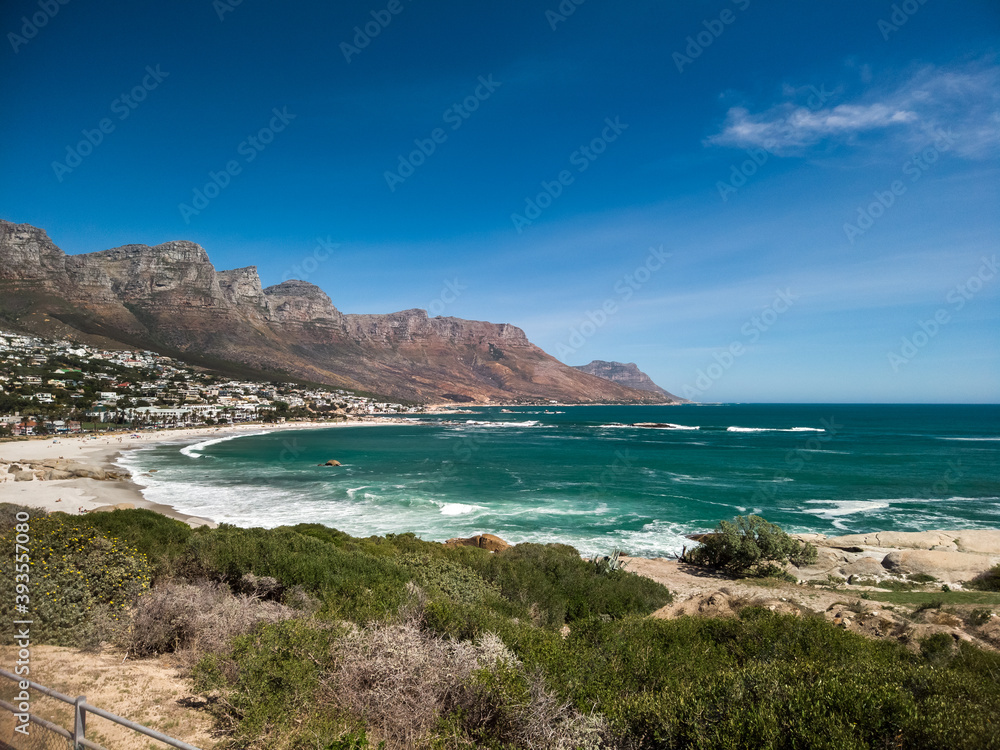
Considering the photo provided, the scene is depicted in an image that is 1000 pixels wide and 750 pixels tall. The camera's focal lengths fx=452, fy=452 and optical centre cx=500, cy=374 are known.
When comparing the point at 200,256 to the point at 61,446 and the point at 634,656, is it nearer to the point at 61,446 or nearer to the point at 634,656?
the point at 61,446

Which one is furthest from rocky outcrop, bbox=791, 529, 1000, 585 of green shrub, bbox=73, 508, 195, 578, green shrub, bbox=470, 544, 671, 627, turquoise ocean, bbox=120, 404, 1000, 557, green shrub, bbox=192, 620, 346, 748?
green shrub, bbox=73, 508, 195, 578

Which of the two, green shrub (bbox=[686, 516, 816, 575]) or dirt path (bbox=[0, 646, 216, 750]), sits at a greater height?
dirt path (bbox=[0, 646, 216, 750])

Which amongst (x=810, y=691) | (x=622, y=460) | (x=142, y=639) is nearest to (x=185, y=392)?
(x=622, y=460)

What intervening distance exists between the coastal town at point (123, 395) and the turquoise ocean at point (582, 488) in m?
26.0

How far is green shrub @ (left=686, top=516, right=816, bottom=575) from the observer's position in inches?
765

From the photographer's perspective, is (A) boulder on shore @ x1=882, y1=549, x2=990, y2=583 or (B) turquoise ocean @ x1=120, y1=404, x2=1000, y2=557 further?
(B) turquoise ocean @ x1=120, y1=404, x2=1000, y2=557

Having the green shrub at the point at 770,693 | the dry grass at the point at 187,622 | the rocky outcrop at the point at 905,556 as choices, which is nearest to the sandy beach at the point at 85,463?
the dry grass at the point at 187,622

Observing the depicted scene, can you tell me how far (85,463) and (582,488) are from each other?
47.0m

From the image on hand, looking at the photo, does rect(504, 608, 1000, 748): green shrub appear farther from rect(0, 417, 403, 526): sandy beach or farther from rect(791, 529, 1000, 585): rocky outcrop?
rect(0, 417, 403, 526): sandy beach

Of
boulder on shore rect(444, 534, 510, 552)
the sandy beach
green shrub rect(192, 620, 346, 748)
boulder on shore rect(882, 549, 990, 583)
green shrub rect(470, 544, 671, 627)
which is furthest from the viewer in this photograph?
the sandy beach

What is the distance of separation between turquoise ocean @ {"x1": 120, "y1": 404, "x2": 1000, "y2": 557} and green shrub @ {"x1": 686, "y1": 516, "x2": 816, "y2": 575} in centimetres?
287

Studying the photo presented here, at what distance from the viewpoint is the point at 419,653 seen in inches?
219

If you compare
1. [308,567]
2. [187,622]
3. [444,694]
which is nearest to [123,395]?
[308,567]

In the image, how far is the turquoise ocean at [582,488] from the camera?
27156mm
